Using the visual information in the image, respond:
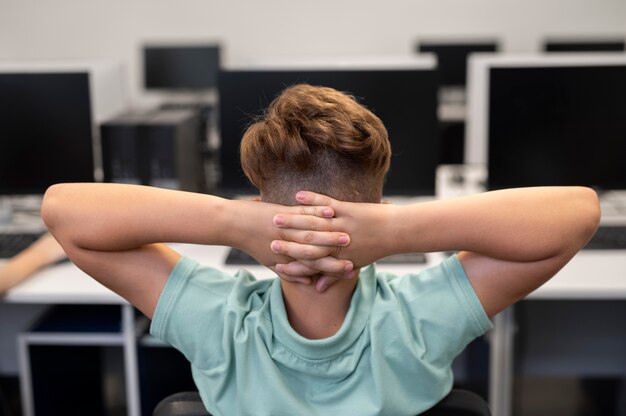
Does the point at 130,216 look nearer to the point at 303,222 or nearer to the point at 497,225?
the point at 303,222

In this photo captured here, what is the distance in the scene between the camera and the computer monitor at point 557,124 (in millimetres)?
2145

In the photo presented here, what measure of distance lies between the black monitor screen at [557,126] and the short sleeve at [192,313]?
1.34 meters

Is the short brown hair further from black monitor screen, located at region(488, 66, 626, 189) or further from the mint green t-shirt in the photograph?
black monitor screen, located at region(488, 66, 626, 189)

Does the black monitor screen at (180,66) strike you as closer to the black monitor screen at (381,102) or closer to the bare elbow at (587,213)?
the black monitor screen at (381,102)

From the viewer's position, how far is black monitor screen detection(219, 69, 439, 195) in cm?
213

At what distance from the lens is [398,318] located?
1.02 metres

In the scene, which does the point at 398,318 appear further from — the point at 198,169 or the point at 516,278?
the point at 198,169

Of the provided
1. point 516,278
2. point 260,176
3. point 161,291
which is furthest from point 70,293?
point 516,278

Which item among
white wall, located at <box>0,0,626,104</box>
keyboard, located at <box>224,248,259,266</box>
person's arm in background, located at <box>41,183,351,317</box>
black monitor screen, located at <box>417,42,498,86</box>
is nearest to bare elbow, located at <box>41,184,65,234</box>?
person's arm in background, located at <box>41,183,351,317</box>

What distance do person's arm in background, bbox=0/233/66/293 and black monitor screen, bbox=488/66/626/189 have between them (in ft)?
4.05

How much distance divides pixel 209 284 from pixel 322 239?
0.68 feet

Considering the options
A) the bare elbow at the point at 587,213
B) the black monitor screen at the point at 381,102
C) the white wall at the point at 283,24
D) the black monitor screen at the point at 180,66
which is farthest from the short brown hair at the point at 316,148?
the white wall at the point at 283,24

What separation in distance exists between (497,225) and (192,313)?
43cm

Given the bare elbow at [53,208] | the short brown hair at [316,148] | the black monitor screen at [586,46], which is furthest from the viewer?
the black monitor screen at [586,46]
